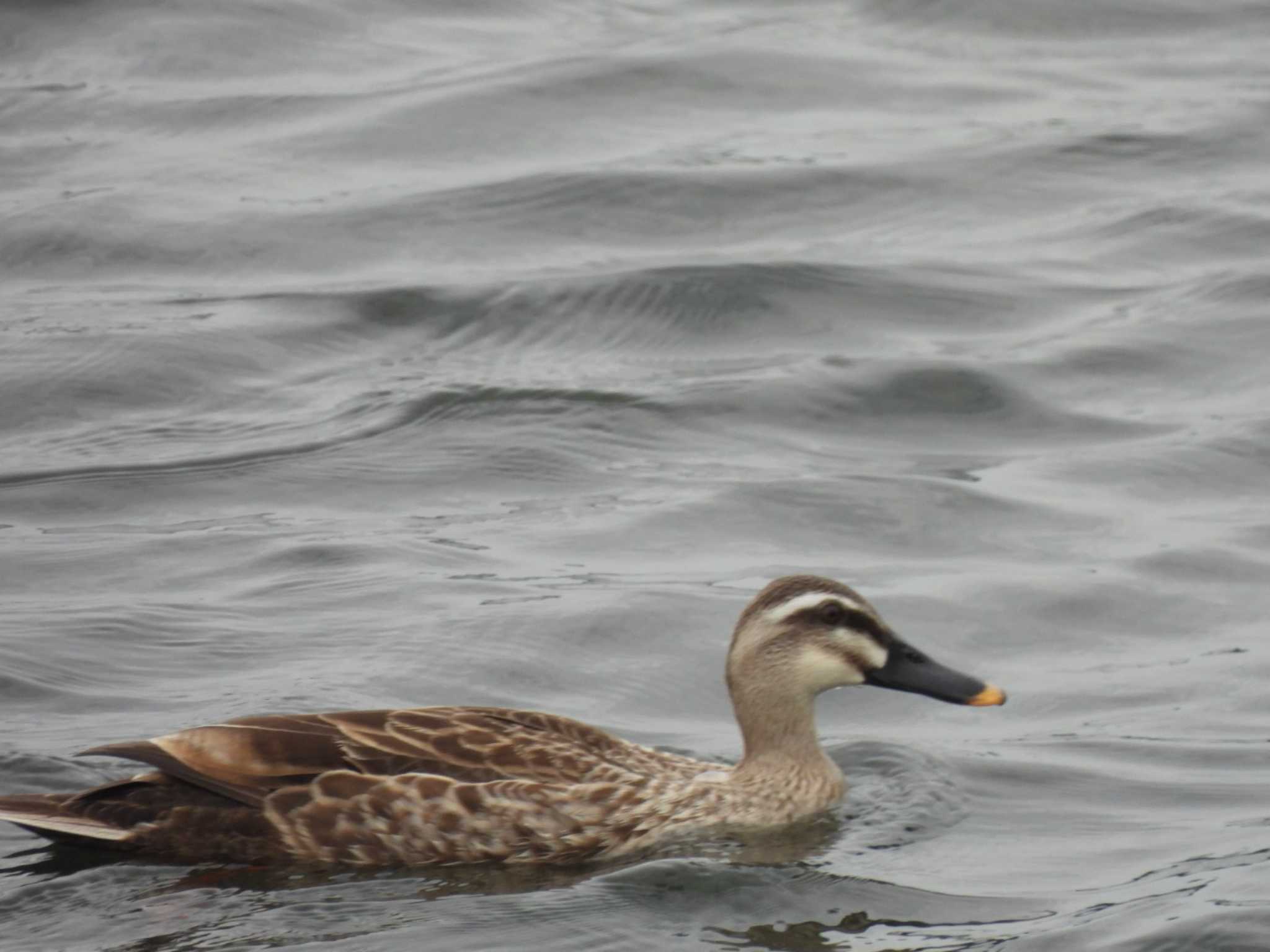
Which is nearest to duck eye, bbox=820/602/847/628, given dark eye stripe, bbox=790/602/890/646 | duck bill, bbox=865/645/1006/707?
dark eye stripe, bbox=790/602/890/646

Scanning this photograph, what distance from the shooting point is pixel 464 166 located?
69.7 feet

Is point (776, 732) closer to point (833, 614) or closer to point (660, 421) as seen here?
point (833, 614)

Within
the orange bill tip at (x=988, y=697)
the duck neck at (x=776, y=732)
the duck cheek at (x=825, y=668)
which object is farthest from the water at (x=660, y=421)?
the duck cheek at (x=825, y=668)

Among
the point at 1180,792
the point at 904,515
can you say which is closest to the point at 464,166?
the point at 904,515

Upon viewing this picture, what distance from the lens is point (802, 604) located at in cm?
1022

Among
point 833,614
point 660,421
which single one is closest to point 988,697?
point 833,614

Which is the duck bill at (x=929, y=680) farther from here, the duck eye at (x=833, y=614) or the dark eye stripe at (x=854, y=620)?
the duck eye at (x=833, y=614)

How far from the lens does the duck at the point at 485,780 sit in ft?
30.7

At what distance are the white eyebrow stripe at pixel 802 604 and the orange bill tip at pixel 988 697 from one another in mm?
619

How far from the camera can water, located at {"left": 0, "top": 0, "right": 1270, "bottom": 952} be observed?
980 cm

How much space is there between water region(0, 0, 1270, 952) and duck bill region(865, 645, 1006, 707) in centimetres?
52

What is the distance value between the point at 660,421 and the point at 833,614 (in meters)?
5.71

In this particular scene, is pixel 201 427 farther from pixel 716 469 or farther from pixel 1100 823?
pixel 1100 823

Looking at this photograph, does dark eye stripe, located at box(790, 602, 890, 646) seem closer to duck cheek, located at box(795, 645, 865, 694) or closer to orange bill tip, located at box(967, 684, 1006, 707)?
duck cheek, located at box(795, 645, 865, 694)
